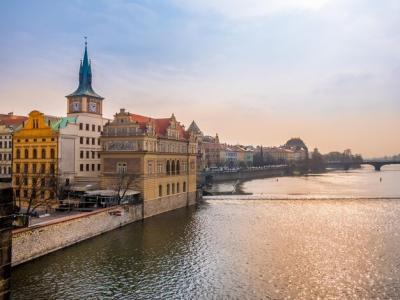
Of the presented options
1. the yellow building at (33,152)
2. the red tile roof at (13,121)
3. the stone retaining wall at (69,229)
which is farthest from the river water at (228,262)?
the red tile roof at (13,121)

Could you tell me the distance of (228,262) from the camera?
97.8 feet

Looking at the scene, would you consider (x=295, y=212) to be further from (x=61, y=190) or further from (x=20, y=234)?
(x=20, y=234)

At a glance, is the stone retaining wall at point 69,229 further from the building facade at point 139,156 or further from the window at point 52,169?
the window at point 52,169

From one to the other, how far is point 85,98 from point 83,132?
6287 mm

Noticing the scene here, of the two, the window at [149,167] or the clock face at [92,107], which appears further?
the clock face at [92,107]

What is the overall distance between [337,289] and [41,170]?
1605 inches

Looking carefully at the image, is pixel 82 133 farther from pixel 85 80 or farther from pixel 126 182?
pixel 126 182

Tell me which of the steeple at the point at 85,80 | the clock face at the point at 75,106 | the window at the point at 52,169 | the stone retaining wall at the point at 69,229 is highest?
the steeple at the point at 85,80

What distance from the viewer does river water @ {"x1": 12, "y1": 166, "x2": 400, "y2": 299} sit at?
24016 mm

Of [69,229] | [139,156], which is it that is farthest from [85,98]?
[69,229]

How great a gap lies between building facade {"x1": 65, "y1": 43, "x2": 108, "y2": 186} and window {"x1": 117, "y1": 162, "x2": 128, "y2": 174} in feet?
18.4

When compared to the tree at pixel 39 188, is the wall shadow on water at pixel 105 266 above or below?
below

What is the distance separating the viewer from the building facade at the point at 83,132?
54.7m

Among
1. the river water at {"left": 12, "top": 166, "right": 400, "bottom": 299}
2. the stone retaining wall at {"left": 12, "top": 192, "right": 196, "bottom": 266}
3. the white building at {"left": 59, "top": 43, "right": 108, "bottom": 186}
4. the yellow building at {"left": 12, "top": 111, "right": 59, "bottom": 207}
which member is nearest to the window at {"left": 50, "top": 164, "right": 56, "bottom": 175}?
the yellow building at {"left": 12, "top": 111, "right": 59, "bottom": 207}
